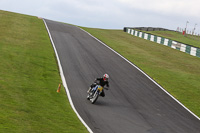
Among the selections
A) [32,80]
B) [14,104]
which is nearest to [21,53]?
[32,80]

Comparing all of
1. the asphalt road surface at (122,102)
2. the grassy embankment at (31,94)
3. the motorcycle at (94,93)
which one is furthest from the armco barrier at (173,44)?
the motorcycle at (94,93)

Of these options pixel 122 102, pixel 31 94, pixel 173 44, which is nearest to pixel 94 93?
pixel 122 102

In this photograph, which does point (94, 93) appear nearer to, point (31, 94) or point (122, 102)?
point (122, 102)

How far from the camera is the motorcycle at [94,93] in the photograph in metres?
17.3

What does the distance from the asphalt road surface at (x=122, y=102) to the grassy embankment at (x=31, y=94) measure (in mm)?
1016

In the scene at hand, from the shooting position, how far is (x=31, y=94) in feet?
52.6

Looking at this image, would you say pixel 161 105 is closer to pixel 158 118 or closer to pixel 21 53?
pixel 158 118

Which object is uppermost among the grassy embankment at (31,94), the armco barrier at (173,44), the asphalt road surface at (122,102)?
the armco barrier at (173,44)

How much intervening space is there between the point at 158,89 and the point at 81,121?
32.8 ft

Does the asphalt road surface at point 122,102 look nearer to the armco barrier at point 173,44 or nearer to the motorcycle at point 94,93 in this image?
the motorcycle at point 94,93

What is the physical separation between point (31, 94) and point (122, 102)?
5.52m

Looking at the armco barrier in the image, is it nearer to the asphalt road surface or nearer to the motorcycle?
the asphalt road surface

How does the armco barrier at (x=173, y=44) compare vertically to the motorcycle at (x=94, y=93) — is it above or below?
above

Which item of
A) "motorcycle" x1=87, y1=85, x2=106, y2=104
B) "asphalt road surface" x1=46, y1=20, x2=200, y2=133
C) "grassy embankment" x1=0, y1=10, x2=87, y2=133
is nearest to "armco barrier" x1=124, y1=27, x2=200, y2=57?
"asphalt road surface" x1=46, y1=20, x2=200, y2=133
